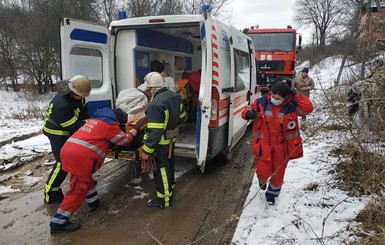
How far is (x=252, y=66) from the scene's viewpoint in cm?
714

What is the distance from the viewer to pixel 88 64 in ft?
15.8

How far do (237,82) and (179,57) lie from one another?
2544 mm

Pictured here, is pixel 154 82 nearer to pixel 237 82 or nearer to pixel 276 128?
pixel 276 128

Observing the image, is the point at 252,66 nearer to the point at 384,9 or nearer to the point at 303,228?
the point at 384,9

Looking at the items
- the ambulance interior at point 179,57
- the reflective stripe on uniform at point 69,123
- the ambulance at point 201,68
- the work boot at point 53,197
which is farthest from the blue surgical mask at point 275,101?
the work boot at point 53,197

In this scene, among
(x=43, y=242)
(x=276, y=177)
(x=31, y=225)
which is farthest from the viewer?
(x=276, y=177)

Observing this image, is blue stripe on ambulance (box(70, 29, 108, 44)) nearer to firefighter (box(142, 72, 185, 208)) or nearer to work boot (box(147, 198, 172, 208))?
firefighter (box(142, 72, 185, 208))

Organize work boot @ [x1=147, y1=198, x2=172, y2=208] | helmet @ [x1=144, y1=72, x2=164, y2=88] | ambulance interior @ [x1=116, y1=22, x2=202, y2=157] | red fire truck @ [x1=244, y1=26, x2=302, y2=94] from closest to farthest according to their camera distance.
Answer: helmet @ [x1=144, y1=72, x2=164, y2=88] → work boot @ [x1=147, y1=198, x2=172, y2=208] → ambulance interior @ [x1=116, y1=22, x2=202, y2=157] → red fire truck @ [x1=244, y1=26, x2=302, y2=94]

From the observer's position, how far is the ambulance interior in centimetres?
537

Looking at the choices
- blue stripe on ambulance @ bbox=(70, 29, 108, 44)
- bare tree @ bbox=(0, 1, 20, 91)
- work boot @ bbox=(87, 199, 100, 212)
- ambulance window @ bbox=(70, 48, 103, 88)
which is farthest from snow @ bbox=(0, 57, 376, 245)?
bare tree @ bbox=(0, 1, 20, 91)

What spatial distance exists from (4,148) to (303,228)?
5816 mm

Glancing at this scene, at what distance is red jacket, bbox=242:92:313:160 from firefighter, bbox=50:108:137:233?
171 cm

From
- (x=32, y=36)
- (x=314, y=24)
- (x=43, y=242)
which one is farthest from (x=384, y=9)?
(x=314, y=24)

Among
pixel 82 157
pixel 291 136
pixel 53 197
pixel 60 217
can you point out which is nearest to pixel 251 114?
pixel 291 136
